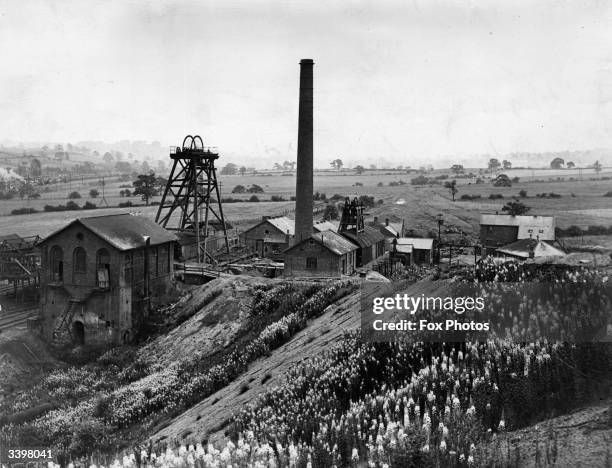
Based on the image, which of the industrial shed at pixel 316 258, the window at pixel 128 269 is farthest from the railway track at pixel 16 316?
the industrial shed at pixel 316 258

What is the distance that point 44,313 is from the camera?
34.5 meters

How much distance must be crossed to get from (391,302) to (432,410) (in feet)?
22.7

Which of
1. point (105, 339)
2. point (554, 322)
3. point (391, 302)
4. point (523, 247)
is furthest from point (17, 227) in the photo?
point (554, 322)

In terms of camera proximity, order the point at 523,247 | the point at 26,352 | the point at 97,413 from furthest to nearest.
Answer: the point at 523,247, the point at 26,352, the point at 97,413

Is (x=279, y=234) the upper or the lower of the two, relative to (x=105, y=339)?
upper

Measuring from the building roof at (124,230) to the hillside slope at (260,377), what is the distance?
17006 mm

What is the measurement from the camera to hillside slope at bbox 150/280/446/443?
1368 centimetres

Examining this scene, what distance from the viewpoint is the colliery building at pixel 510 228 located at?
190ft

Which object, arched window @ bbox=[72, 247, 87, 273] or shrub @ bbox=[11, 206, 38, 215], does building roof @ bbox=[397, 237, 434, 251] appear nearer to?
arched window @ bbox=[72, 247, 87, 273]

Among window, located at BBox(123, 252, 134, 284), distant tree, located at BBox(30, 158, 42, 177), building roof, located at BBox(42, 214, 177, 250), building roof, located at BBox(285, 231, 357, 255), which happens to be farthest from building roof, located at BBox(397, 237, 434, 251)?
distant tree, located at BBox(30, 158, 42, 177)

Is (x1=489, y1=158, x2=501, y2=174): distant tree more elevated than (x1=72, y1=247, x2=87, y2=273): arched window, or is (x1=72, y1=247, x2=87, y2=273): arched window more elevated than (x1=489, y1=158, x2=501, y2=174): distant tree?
(x1=489, y1=158, x2=501, y2=174): distant tree

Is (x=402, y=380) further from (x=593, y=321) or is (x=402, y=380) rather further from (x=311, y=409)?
(x=593, y=321)

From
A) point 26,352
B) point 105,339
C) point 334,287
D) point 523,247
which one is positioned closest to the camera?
point 334,287

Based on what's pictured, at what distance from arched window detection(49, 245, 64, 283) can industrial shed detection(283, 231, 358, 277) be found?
632 inches
